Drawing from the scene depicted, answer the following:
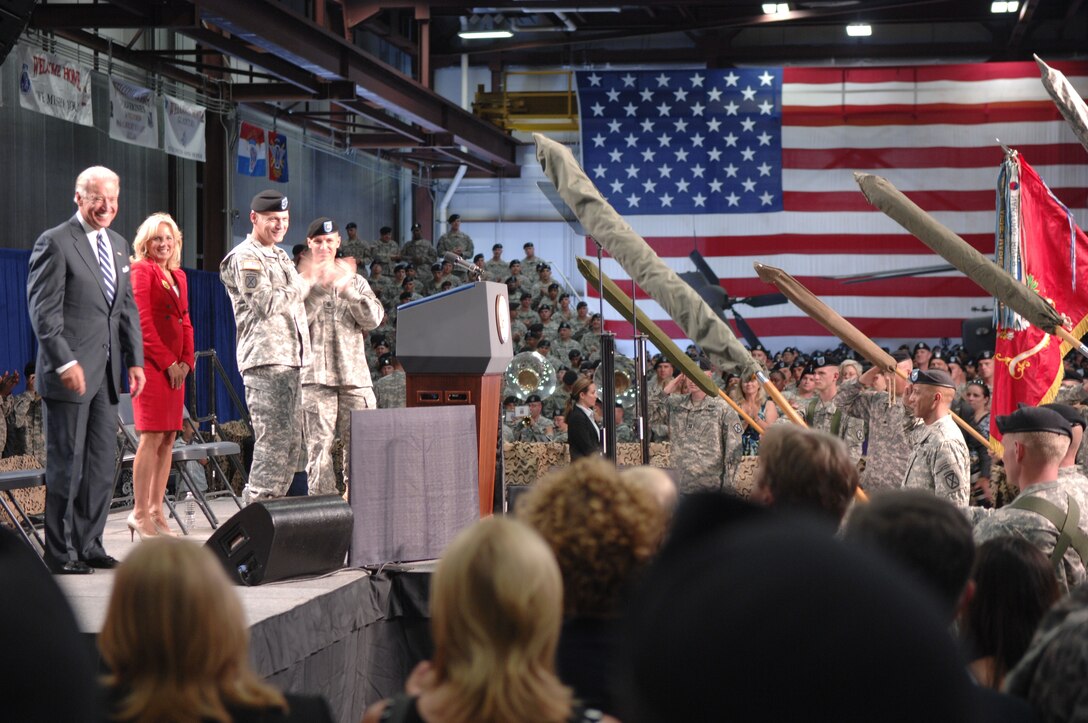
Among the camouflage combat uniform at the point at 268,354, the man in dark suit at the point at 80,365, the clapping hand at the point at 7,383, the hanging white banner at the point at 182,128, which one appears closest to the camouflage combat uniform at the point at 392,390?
the hanging white banner at the point at 182,128

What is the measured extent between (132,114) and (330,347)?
636cm

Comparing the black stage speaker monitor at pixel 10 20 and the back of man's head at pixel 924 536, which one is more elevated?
the black stage speaker monitor at pixel 10 20

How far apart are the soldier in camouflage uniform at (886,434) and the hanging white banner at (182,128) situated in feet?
23.8

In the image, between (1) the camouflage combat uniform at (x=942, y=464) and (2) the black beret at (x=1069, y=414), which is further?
(1) the camouflage combat uniform at (x=942, y=464)

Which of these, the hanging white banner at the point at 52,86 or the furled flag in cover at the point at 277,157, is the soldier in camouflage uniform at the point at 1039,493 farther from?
the furled flag in cover at the point at 277,157

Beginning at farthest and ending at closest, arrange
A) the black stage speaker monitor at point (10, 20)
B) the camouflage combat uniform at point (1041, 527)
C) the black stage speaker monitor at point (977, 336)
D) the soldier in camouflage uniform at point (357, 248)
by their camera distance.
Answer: the black stage speaker monitor at point (977, 336), the soldier in camouflage uniform at point (357, 248), the black stage speaker monitor at point (10, 20), the camouflage combat uniform at point (1041, 527)

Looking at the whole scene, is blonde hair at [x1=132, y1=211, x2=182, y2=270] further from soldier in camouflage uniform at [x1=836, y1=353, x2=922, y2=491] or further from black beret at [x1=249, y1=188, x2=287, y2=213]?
soldier in camouflage uniform at [x1=836, y1=353, x2=922, y2=491]

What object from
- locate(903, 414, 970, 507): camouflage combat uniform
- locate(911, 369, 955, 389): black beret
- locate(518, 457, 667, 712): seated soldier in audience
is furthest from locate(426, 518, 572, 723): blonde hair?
locate(911, 369, 955, 389): black beret

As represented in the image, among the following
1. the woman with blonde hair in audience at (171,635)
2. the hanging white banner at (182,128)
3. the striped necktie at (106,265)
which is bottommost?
the woman with blonde hair in audience at (171,635)

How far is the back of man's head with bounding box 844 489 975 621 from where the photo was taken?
193 cm

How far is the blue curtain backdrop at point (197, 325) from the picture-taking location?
11516 mm

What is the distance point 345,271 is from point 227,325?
33.0 feet

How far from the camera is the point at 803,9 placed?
18828 mm

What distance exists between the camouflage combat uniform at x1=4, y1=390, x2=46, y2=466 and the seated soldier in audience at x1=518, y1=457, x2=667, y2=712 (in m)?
9.39
